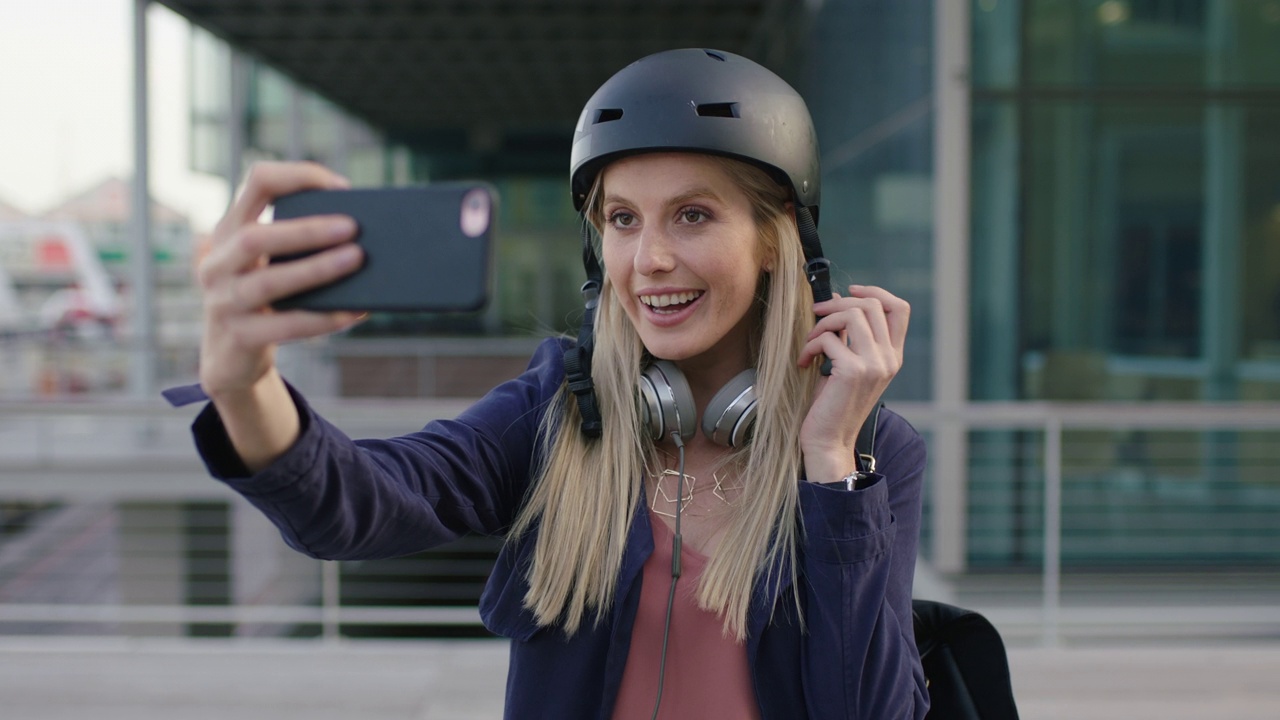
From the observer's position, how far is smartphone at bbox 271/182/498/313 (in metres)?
0.77

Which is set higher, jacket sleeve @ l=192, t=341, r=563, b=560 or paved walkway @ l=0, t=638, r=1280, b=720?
jacket sleeve @ l=192, t=341, r=563, b=560

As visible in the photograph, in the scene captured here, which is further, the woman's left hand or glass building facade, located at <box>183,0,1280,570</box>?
glass building facade, located at <box>183,0,1280,570</box>

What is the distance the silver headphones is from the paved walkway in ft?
7.38

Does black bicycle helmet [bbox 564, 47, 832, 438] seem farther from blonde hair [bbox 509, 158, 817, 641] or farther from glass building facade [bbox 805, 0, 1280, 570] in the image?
glass building facade [bbox 805, 0, 1280, 570]

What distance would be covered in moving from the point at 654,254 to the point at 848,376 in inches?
11.3

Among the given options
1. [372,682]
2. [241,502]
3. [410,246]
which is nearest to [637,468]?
[410,246]

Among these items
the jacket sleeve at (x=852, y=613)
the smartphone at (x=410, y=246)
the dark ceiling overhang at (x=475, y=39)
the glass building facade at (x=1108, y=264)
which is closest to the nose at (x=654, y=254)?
the jacket sleeve at (x=852, y=613)

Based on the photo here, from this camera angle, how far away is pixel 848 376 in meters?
1.26

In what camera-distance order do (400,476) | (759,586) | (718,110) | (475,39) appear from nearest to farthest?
(400,476)
(759,586)
(718,110)
(475,39)

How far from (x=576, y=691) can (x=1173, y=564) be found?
5158 mm

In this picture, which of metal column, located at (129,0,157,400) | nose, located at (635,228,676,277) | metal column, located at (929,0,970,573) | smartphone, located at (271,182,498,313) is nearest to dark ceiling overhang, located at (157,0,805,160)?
metal column, located at (129,0,157,400)

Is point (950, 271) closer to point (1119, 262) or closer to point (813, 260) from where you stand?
point (1119, 262)

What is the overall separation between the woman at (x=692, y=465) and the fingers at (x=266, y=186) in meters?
0.36

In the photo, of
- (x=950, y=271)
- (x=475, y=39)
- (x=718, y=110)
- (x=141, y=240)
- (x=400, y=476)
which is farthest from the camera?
(x=475, y=39)
